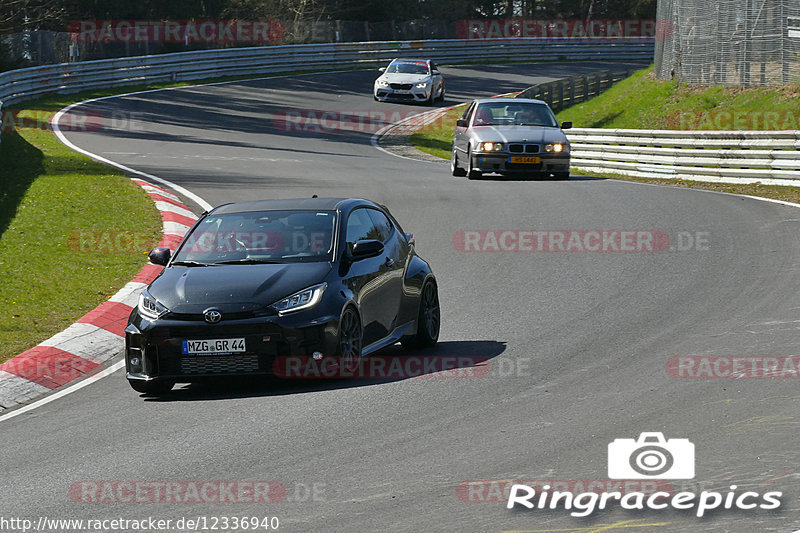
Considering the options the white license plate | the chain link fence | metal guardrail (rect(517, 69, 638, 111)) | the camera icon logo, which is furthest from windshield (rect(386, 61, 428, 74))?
the camera icon logo

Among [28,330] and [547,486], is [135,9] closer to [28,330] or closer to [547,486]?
[28,330]

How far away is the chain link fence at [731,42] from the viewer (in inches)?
1209

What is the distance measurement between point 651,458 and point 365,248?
11.9 ft

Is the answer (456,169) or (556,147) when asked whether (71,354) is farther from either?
(456,169)

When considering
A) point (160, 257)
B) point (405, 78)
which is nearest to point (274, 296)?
point (160, 257)

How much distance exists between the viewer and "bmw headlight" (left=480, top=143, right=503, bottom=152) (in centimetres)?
2406

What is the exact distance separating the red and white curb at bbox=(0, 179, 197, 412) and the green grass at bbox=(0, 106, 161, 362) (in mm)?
220

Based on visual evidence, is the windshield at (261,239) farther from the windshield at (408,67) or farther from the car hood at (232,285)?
the windshield at (408,67)

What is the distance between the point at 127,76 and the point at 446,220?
29722 millimetres

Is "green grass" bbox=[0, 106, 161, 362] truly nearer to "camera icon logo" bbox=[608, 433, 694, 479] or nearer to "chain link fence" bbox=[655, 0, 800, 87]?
"camera icon logo" bbox=[608, 433, 694, 479]

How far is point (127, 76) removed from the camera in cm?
4538

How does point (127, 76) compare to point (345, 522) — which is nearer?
point (345, 522)

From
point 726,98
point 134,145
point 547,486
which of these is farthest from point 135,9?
point 547,486

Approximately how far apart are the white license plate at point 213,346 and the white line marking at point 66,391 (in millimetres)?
1218
